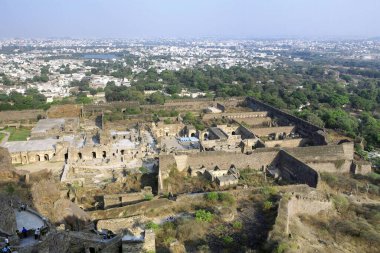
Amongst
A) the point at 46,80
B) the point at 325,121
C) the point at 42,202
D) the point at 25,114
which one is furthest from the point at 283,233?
the point at 46,80

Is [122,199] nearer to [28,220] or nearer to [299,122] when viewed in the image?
[28,220]

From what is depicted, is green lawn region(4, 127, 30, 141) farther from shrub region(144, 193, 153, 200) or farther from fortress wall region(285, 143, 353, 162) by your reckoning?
fortress wall region(285, 143, 353, 162)

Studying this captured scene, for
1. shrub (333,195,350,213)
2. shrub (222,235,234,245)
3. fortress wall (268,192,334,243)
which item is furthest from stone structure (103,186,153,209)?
shrub (333,195,350,213)

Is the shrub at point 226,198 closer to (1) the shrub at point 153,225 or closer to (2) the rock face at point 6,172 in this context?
(1) the shrub at point 153,225

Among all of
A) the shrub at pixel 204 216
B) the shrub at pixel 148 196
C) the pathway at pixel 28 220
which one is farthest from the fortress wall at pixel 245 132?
the pathway at pixel 28 220

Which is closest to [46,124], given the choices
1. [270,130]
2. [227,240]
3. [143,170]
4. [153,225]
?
[143,170]
